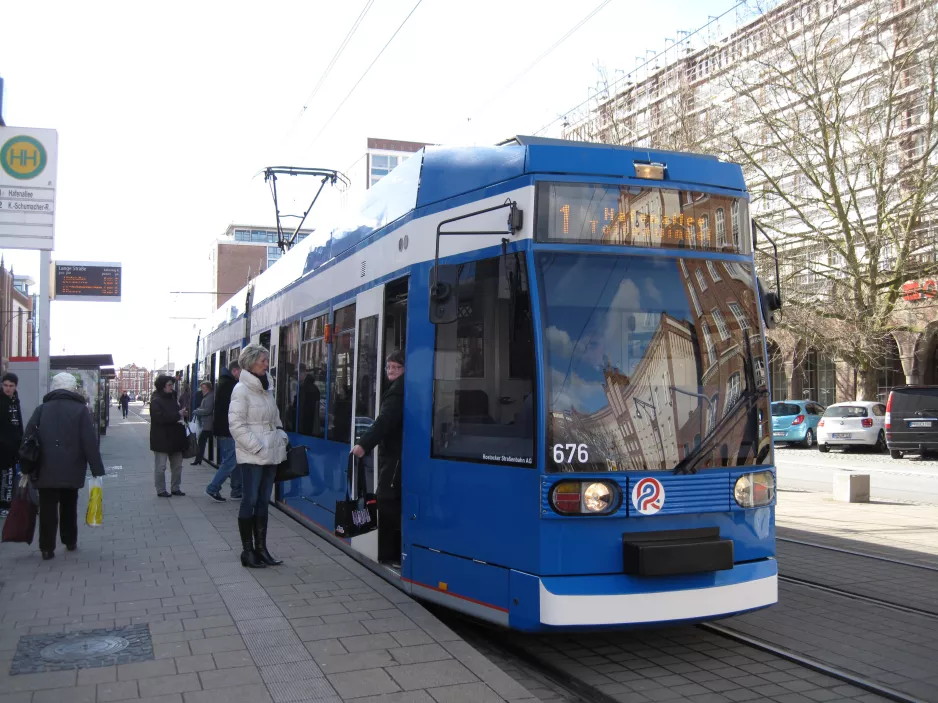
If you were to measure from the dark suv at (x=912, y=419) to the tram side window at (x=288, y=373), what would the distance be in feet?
58.4

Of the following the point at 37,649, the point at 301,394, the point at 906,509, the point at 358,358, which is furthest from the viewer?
the point at 906,509

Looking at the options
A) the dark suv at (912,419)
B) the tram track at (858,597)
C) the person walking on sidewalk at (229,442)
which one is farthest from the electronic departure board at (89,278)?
the tram track at (858,597)

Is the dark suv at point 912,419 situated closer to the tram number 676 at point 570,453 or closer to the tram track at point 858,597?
the tram track at point 858,597

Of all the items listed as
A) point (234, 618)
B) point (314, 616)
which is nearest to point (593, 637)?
point (314, 616)

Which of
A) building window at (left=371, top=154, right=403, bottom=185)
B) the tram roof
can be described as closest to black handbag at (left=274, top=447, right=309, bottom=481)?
the tram roof

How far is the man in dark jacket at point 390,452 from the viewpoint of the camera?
648 centimetres

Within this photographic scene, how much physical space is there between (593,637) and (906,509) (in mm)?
9215

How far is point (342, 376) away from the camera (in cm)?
809

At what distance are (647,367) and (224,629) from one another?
9.20 ft

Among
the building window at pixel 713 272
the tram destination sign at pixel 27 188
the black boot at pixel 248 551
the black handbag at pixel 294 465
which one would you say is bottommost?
the black boot at pixel 248 551

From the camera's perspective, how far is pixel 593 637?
6.10 m

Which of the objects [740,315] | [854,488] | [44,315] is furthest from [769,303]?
[854,488]

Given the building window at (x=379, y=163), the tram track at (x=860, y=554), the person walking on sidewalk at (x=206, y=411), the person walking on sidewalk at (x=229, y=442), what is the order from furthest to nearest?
the building window at (x=379, y=163) < the person walking on sidewalk at (x=206, y=411) < the person walking on sidewalk at (x=229, y=442) < the tram track at (x=860, y=554)

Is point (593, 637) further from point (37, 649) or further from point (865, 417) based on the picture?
point (865, 417)
